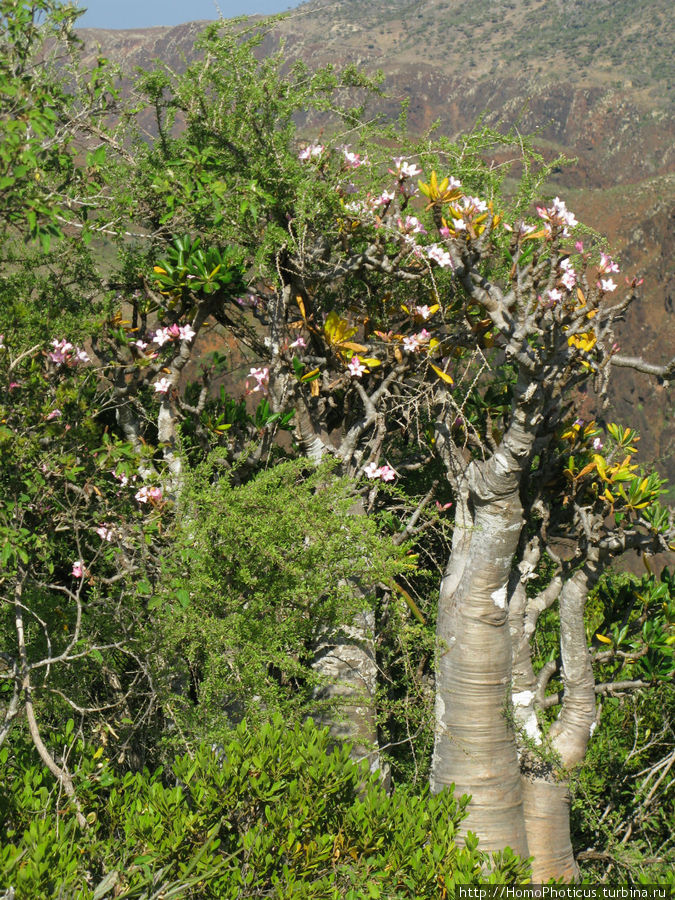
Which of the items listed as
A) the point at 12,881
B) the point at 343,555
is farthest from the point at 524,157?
the point at 12,881

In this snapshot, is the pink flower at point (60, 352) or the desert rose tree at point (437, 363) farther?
the pink flower at point (60, 352)

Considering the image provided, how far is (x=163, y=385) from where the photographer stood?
5.06m

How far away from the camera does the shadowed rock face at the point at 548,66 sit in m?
95.2

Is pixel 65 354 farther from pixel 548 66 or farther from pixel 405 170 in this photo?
pixel 548 66

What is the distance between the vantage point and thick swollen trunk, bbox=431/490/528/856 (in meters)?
4.46

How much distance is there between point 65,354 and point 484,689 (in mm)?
3485

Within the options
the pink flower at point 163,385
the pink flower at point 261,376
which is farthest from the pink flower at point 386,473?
the pink flower at point 163,385

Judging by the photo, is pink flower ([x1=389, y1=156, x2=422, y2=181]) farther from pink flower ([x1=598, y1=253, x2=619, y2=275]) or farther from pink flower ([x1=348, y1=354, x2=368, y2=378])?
pink flower ([x1=598, y1=253, x2=619, y2=275])

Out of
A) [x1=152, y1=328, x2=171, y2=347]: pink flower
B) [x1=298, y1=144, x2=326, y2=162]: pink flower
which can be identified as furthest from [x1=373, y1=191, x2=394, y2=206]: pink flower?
[x1=152, y1=328, x2=171, y2=347]: pink flower

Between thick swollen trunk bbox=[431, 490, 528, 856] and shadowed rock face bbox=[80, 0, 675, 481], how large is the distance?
49.0 metres

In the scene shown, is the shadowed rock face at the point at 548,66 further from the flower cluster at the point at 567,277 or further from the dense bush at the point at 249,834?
the dense bush at the point at 249,834

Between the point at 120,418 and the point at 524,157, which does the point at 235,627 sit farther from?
the point at 524,157

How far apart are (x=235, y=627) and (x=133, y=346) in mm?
2514

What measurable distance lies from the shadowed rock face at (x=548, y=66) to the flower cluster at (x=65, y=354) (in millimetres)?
A: 49083
